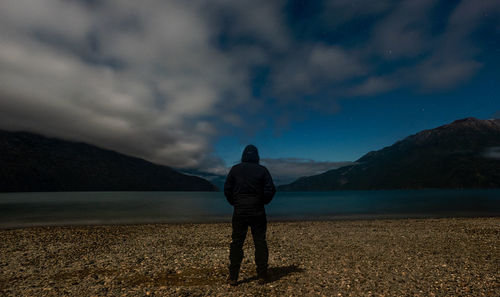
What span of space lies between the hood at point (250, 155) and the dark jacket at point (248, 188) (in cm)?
21

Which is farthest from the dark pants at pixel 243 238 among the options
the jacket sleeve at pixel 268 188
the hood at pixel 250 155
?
the hood at pixel 250 155

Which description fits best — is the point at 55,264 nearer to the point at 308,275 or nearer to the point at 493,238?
the point at 308,275

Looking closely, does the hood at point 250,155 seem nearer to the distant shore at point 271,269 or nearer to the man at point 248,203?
the man at point 248,203

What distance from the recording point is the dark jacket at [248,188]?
720 cm

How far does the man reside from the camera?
7.19m

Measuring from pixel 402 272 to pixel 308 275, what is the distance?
139 inches

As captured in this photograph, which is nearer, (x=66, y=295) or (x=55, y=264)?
(x=66, y=295)

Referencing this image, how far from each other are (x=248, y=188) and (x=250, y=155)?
111 centimetres

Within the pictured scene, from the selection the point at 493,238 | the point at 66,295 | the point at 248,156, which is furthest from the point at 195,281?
the point at 493,238

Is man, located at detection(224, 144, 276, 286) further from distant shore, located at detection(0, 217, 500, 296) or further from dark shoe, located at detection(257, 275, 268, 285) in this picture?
distant shore, located at detection(0, 217, 500, 296)

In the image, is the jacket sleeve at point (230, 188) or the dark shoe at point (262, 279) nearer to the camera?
the jacket sleeve at point (230, 188)

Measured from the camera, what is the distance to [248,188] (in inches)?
286

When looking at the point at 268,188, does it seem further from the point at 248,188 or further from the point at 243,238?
the point at 243,238

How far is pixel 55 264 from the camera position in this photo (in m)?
10.8
